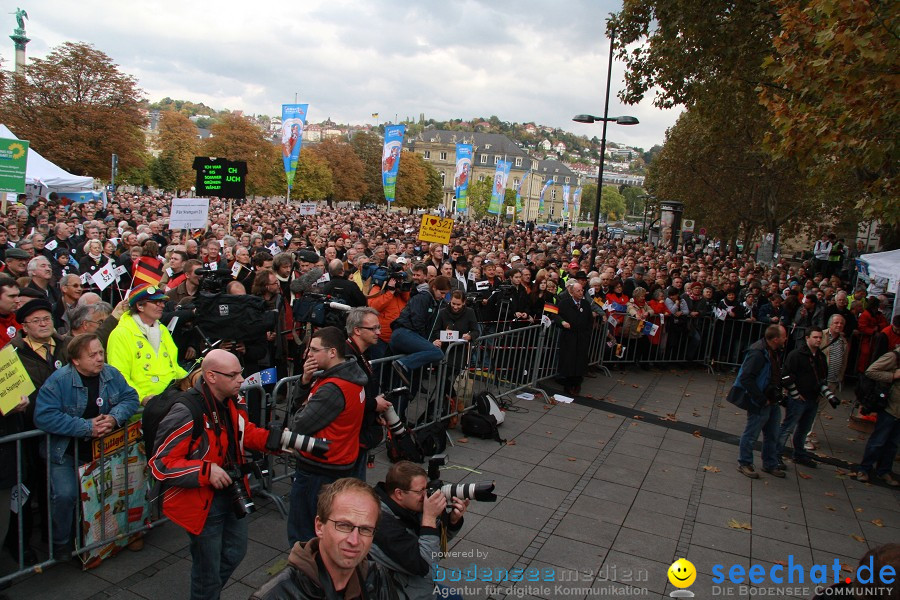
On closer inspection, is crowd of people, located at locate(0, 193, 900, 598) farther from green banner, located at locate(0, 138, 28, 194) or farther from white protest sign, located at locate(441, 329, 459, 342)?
green banner, located at locate(0, 138, 28, 194)

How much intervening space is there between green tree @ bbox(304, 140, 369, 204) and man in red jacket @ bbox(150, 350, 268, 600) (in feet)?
240

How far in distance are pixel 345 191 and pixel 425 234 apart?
67.5 meters

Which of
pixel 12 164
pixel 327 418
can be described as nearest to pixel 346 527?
pixel 327 418

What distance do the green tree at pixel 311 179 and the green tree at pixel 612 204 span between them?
103 meters

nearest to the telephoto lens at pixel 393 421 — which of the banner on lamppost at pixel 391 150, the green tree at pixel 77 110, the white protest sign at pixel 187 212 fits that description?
the white protest sign at pixel 187 212

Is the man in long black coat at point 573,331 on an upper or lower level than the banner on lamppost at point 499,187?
lower

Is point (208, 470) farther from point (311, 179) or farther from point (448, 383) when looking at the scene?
point (311, 179)

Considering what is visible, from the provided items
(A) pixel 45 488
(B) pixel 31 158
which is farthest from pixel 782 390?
(B) pixel 31 158

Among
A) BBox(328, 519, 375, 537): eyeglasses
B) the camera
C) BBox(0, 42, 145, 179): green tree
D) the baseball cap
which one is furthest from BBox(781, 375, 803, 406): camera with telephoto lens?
BBox(0, 42, 145, 179): green tree

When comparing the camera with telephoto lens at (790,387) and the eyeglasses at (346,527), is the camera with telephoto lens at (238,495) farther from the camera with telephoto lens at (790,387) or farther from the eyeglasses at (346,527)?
the camera with telephoto lens at (790,387)

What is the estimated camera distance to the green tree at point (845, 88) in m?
6.71

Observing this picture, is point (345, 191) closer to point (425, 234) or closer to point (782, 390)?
point (425, 234)

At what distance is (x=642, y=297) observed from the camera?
11727mm

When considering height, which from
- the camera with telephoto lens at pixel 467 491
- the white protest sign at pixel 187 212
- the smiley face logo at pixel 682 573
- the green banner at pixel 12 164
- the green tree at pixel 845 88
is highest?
the green tree at pixel 845 88
